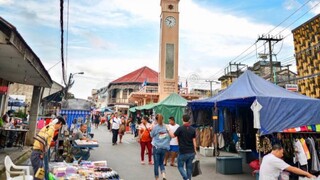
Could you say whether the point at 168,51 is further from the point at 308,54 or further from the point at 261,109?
the point at 261,109

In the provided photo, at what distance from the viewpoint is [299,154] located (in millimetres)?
6547

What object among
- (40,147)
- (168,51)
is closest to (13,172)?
(40,147)

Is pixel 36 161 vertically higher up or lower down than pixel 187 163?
higher up

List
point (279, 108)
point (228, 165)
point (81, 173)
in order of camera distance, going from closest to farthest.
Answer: point (81, 173) < point (279, 108) < point (228, 165)

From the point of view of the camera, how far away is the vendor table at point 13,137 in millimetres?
11203

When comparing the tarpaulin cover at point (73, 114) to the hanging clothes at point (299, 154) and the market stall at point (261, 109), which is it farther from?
the hanging clothes at point (299, 154)

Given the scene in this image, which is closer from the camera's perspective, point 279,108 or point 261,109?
point 261,109

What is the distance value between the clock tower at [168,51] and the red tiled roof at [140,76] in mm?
21286

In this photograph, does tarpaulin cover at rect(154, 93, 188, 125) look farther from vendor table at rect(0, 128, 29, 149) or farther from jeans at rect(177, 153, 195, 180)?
jeans at rect(177, 153, 195, 180)

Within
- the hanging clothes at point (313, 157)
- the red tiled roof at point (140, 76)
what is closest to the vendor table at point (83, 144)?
the hanging clothes at point (313, 157)

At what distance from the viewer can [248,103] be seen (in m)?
9.99

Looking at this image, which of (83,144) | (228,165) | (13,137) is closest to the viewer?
(228,165)

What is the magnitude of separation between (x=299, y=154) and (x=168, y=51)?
23.4 m

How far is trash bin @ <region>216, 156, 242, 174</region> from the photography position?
27.8ft
